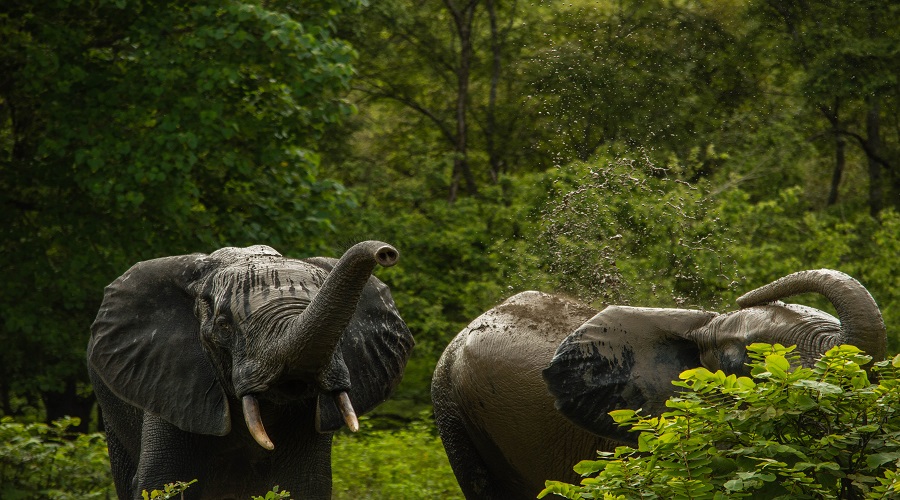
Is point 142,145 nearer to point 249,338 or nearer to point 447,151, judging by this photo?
point 249,338

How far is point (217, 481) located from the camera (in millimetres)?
7629

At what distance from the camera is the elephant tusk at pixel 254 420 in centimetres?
661

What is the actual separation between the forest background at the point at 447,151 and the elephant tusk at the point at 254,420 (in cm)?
408

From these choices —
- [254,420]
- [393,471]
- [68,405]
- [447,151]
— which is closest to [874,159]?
[447,151]

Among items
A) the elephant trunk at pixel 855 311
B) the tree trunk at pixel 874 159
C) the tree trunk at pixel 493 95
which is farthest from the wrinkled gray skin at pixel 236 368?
the tree trunk at pixel 874 159

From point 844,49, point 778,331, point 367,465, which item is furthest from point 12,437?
point 844,49

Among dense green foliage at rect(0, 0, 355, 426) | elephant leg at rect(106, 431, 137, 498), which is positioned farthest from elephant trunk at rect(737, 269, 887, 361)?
dense green foliage at rect(0, 0, 355, 426)

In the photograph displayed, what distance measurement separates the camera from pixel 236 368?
6902 millimetres

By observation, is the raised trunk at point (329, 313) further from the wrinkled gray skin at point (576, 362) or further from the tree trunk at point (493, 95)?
the tree trunk at point (493, 95)

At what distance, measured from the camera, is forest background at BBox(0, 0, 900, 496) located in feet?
50.4

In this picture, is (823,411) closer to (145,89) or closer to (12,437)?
(12,437)

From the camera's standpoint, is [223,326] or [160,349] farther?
[160,349]

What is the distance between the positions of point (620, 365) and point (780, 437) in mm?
2944

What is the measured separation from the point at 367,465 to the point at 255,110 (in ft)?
17.3
